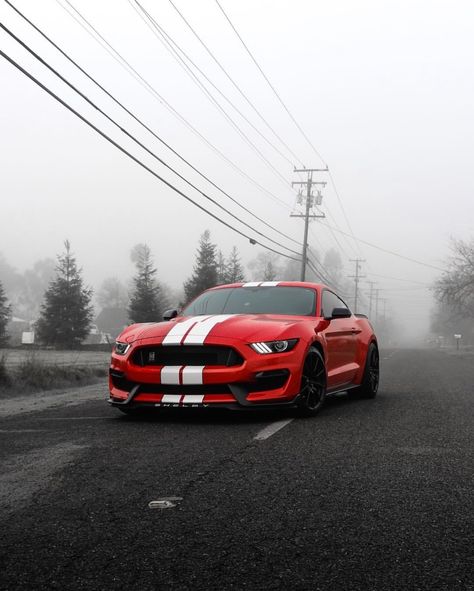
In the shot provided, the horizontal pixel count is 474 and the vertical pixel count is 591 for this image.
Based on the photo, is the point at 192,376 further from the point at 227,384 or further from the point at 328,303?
the point at 328,303

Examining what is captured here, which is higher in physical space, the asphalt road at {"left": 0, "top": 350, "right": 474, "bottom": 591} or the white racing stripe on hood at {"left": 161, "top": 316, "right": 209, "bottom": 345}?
the white racing stripe on hood at {"left": 161, "top": 316, "right": 209, "bottom": 345}

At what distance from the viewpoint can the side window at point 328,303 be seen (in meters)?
7.42

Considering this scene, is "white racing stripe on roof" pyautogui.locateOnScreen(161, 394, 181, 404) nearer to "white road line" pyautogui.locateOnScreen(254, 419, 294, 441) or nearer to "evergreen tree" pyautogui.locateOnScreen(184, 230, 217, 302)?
"white road line" pyautogui.locateOnScreen(254, 419, 294, 441)

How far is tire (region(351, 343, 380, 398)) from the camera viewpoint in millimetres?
8312

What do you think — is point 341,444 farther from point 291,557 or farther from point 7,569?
point 7,569

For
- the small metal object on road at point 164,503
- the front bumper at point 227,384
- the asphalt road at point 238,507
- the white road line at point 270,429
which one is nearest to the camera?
the asphalt road at point 238,507

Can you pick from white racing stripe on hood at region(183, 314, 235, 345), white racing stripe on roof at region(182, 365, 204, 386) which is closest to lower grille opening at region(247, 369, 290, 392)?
white racing stripe on roof at region(182, 365, 204, 386)

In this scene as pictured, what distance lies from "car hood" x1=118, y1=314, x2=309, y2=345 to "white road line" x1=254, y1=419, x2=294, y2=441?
2.56 ft

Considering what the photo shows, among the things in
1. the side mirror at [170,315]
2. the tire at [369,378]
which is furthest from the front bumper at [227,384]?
the tire at [369,378]

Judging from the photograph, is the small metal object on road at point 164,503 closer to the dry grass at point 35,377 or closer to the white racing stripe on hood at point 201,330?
the white racing stripe on hood at point 201,330

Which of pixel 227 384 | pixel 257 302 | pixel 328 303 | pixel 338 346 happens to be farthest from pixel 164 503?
pixel 328 303

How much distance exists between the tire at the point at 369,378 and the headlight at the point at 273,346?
8.28 ft

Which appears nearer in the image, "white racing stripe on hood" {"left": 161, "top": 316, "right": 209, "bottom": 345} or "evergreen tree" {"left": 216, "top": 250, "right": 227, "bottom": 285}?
"white racing stripe on hood" {"left": 161, "top": 316, "right": 209, "bottom": 345}

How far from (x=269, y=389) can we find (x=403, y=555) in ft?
11.3
